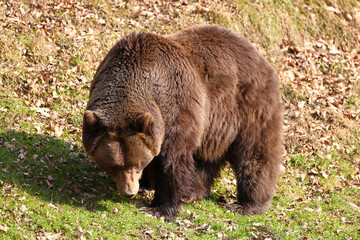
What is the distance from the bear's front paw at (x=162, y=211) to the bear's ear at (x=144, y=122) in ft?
5.19

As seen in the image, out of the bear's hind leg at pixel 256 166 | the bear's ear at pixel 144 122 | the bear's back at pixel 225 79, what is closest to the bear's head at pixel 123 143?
the bear's ear at pixel 144 122

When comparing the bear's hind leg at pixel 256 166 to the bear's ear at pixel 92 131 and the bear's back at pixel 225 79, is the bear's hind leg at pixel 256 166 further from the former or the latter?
the bear's ear at pixel 92 131

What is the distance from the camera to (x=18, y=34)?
11016mm

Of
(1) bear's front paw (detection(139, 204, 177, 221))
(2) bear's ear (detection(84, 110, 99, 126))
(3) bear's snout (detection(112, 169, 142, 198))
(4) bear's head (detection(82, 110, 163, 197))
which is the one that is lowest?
(1) bear's front paw (detection(139, 204, 177, 221))

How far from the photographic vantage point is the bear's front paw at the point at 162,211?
788cm

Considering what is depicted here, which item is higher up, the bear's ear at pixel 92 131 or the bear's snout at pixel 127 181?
the bear's ear at pixel 92 131

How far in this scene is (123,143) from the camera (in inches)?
278

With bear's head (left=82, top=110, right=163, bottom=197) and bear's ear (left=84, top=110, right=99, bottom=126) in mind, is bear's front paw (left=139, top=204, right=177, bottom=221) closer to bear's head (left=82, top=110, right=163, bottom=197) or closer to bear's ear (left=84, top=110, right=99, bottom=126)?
bear's head (left=82, top=110, right=163, bottom=197)

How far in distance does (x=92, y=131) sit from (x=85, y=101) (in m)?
3.69

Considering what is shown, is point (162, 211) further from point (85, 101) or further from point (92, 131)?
point (85, 101)

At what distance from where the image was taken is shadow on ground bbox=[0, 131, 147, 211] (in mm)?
7523

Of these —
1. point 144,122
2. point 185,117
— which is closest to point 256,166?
point 185,117

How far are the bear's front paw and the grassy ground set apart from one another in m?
0.15

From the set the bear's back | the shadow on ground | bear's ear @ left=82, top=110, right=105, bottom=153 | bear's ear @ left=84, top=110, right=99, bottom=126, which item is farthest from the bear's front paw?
bear's ear @ left=84, top=110, right=99, bottom=126
